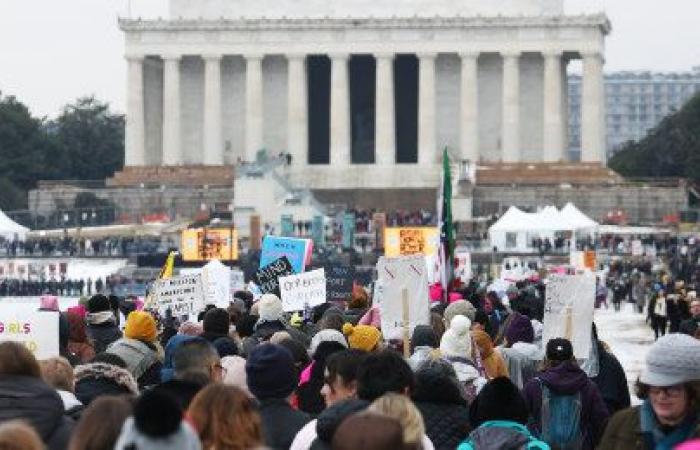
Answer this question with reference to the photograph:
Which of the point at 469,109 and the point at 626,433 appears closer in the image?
the point at 626,433

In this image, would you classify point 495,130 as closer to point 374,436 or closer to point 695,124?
point 695,124

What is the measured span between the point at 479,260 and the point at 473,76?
37803 millimetres

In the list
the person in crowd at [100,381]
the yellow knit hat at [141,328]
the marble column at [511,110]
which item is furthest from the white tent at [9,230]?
the person in crowd at [100,381]

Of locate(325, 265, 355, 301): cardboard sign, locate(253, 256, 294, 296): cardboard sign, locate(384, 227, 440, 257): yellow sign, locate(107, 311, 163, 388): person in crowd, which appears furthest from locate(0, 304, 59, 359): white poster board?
locate(384, 227, 440, 257): yellow sign

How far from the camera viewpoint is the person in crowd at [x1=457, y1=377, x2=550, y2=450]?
1280cm

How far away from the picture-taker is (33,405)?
12.2 meters

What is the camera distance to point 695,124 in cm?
14238

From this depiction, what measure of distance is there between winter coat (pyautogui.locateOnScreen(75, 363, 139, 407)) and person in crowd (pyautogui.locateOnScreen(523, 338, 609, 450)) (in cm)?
277

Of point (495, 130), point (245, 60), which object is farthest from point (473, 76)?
point (245, 60)

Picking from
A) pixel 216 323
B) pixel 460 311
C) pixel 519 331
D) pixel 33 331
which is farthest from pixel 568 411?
pixel 460 311

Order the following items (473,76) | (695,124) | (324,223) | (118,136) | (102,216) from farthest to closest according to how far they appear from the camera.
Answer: (118,136) → (695,124) → (473,76) → (102,216) → (324,223)

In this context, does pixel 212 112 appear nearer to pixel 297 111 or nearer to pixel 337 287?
pixel 297 111

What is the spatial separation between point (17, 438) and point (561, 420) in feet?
21.9

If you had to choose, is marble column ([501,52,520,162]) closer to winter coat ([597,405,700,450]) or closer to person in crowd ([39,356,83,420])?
person in crowd ([39,356,83,420])
